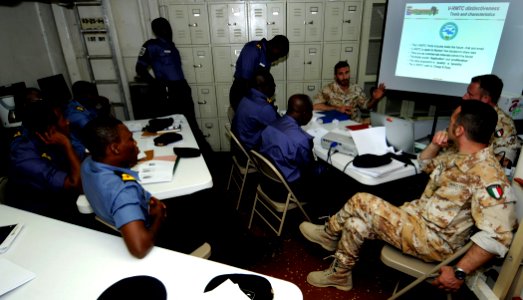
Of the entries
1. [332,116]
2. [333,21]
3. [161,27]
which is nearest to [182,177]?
[332,116]

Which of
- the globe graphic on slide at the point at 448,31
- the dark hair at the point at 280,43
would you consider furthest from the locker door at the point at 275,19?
the globe graphic on slide at the point at 448,31

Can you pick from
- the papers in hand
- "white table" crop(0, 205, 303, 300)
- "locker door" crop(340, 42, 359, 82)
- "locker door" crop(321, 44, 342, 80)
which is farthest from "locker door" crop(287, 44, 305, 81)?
"white table" crop(0, 205, 303, 300)

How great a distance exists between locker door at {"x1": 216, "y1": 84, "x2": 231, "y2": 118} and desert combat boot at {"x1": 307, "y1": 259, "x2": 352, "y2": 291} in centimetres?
285

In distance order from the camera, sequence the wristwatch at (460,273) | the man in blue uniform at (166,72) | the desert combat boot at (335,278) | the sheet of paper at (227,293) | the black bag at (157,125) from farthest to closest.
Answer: the man in blue uniform at (166,72) < the black bag at (157,125) < the desert combat boot at (335,278) < the wristwatch at (460,273) < the sheet of paper at (227,293)

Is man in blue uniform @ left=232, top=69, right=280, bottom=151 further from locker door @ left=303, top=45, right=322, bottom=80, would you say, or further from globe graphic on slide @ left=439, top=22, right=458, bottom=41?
globe graphic on slide @ left=439, top=22, right=458, bottom=41

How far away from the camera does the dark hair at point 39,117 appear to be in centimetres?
168

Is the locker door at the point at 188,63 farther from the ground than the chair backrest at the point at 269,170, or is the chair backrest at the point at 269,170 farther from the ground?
the locker door at the point at 188,63

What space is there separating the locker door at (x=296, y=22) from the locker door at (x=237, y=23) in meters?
0.60

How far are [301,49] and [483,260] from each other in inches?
130

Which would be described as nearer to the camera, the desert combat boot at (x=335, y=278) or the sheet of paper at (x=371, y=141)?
the desert combat boot at (x=335, y=278)

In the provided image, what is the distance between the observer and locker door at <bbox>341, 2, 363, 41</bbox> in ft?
12.5

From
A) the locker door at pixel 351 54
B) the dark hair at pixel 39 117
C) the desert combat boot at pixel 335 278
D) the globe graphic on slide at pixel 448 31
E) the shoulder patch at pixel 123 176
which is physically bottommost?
the desert combat boot at pixel 335 278

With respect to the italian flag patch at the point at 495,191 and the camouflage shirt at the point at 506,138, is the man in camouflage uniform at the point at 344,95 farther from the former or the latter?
the italian flag patch at the point at 495,191

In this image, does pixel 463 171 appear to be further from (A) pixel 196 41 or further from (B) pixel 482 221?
(A) pixel 196 41
